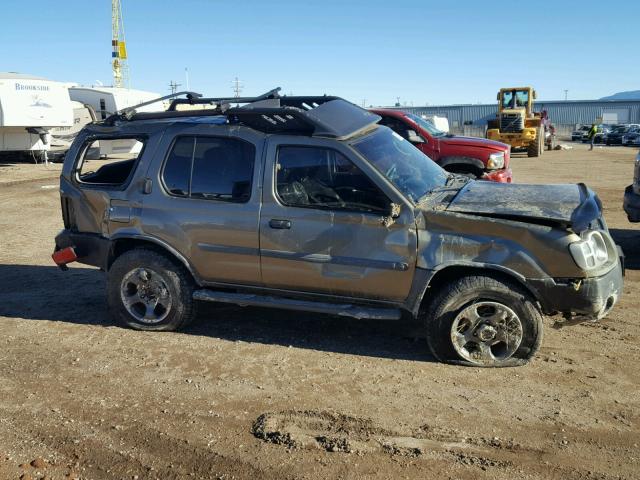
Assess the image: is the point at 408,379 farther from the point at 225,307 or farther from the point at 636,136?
the point at 636,136

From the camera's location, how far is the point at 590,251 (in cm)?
442

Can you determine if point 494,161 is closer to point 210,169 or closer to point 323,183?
point 323,183

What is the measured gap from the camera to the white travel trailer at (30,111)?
64.4ft

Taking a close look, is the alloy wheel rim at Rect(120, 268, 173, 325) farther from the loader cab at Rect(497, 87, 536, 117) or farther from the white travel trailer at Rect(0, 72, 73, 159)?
the loader cab at Rect(497, 87, 536, 117)

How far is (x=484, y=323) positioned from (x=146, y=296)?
2979mm

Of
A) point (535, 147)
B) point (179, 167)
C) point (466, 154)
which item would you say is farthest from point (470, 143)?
point (535, 147)


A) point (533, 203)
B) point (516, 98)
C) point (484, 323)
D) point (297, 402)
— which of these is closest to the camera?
point (297, 402)

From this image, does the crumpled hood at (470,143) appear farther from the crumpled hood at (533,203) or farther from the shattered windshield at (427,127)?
the crumpled hood at (533,203)

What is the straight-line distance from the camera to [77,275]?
7496 millimetres

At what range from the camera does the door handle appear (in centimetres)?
487

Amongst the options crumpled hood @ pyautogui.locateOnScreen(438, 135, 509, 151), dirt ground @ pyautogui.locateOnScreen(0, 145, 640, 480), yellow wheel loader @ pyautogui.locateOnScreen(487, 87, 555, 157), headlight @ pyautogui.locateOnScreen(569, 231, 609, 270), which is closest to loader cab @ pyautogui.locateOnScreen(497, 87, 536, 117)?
yellow wheel loader @ pyautogui.locateOnScreen(487, 87, 555, 157)

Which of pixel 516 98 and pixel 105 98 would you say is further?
pixel 516 98

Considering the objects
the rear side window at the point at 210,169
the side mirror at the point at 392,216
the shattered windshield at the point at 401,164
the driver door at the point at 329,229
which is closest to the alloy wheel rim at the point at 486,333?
the driver door at the point at 329,229

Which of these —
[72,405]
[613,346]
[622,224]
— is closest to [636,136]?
[622,224]
